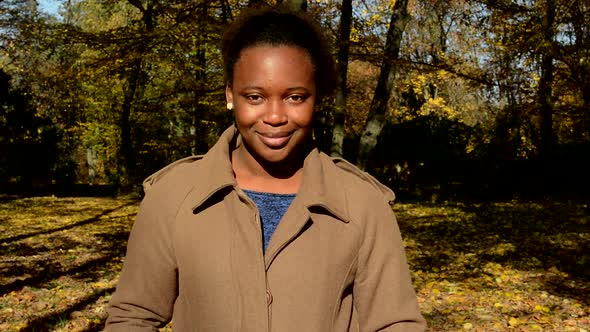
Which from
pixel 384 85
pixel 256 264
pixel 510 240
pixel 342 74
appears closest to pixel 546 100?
pixel 384 85

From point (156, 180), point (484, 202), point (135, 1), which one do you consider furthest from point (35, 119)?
point (156, 180)

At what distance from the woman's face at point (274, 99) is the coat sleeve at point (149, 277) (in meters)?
0.39

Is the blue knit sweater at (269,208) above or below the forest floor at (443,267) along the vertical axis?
above

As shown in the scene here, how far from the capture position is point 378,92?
14.1 metres

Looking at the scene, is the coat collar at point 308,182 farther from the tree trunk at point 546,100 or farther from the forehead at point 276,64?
the tree trunk at point 546,100

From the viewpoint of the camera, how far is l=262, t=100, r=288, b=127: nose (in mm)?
1745

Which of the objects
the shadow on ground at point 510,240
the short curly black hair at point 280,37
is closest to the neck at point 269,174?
the short curly black hair at point 280,37

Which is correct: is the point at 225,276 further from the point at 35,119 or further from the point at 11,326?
the point at 35,119

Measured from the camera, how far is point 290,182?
188cm

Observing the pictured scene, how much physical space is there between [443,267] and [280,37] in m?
7.21

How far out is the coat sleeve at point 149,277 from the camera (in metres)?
1.64

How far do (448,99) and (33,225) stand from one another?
25477 mm

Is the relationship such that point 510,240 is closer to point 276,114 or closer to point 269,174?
point 269,174

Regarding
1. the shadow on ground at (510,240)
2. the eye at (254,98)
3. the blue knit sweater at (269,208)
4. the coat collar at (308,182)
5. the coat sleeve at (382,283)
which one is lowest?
the shadow on ground at (510,240)
